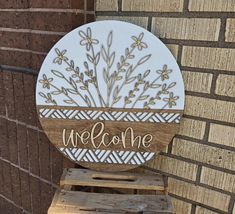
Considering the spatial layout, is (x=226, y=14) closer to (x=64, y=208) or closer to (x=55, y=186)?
(x=64, y=208)

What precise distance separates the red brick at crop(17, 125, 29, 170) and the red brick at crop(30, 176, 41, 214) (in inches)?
3.5

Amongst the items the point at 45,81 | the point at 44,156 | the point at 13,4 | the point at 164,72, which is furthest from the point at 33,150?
the point at 164,72

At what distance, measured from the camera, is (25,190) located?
161 centimetres

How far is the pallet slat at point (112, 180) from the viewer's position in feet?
3.44

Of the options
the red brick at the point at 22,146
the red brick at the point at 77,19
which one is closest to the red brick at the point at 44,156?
the red brick at the point at 22,146

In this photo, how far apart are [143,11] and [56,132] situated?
1.94 feet

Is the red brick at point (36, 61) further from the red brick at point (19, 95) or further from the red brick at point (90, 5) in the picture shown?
the red brick at point (90, 5)

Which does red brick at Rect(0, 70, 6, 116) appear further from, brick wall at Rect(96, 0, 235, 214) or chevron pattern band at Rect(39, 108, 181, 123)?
brick wall at Rect(96, 0, 235, 214)

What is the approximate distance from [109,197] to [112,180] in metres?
0.09

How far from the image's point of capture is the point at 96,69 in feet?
3.44

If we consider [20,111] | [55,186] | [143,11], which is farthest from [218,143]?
[20,111]

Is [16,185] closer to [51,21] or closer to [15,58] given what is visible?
[15,58]

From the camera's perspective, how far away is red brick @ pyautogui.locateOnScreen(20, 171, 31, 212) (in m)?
1.58

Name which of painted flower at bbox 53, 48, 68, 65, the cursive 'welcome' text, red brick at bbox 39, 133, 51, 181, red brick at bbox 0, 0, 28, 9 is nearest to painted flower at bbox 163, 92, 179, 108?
the cursive 'welcome' text
